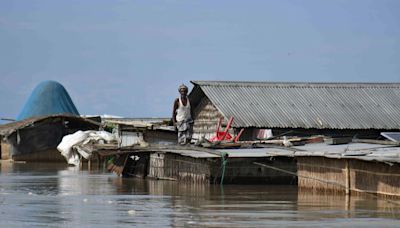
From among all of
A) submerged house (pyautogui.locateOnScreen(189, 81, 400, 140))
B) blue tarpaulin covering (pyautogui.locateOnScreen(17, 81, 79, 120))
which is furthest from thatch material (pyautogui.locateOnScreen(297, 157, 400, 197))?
blue tarpaulin covering (pyautogui.locateOnScreen(17, 81, 79, 120))

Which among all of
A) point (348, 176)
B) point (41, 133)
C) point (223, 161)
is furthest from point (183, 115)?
point (41, 133)

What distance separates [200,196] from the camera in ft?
51.8

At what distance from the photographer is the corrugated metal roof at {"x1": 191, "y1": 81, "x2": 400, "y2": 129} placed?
25.8m

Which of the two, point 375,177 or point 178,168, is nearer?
point 375,177

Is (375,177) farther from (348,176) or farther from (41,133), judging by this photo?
(41,133)

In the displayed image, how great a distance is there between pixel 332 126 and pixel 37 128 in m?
13.3

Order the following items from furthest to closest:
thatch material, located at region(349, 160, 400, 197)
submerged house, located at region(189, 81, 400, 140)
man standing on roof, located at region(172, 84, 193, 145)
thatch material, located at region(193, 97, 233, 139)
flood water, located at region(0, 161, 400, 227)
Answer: thatch material, located at region(193, 97, 233, 139) < submerged house, located at region(189, 81, 400, 140) < man standing on roof, located at region(172, 84, 193, 145) < thatch material, located at region(349, 160, 400, 197) < flood water, located at region(0, 161, 400, 227)

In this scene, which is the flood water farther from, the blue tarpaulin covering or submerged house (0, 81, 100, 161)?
the blue tarpaulin covering

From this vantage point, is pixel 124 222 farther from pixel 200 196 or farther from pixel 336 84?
pixel 336 84

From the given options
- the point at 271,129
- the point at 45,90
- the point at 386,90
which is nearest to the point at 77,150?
the point at 271,129

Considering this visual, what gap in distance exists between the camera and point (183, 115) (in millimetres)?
20188

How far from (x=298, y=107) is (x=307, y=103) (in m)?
0.40

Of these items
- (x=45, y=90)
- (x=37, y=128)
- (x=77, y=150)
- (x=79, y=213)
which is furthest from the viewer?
(x=45, y=90)

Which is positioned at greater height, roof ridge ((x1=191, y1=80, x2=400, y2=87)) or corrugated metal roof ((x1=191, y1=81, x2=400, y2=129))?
roof ridge ((x1=191, y1=80, x2=400, y2=87))
